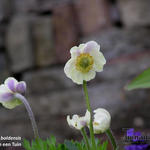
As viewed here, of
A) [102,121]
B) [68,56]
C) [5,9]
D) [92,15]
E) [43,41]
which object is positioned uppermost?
[5,9]

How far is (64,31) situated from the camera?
184 centimetres

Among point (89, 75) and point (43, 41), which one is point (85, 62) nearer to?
point (89, 75)

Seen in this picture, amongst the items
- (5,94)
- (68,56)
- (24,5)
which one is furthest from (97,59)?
(24,5)

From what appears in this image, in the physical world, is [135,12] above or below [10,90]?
above

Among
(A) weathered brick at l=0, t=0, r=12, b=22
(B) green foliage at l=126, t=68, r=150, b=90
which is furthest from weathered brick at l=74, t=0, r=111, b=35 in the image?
(B) green foliage at l=126, t=68, r=150, b=90

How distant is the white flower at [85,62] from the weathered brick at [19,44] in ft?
5.06

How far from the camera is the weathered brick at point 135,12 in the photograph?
5.59ft

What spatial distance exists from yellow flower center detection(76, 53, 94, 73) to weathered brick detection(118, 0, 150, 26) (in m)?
1.40

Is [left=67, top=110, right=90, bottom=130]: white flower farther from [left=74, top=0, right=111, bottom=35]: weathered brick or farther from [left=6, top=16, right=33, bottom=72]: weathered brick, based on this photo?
[left=6, top=16, right=33, bottom=72]: weathered brick

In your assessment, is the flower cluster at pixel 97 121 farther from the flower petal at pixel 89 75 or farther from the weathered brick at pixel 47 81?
the weathered brick at pixel 47 81

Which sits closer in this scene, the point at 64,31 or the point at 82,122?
the point at 82,122

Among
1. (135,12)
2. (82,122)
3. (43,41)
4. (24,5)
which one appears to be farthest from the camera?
(24,5)

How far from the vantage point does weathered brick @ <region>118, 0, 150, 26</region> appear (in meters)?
1.70

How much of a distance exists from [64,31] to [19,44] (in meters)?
0.30
